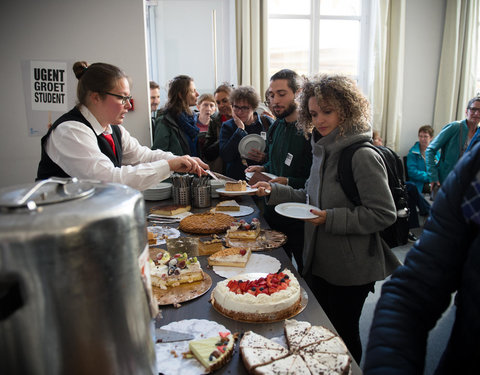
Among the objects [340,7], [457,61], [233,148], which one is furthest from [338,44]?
[233,148]

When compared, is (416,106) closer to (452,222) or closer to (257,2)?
(257,2)

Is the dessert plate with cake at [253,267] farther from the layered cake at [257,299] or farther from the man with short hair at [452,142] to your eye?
the man with short hair at [452,142]

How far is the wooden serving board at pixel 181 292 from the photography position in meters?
1.31

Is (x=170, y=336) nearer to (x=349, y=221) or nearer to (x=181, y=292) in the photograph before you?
(x=181, y=292)

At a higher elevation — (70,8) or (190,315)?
(70,8)

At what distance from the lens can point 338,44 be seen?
6098 millimetres

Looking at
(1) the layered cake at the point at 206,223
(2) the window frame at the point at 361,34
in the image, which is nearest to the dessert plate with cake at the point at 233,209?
(1) the layered cake at the point at 206,223

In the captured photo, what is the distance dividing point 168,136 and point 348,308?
7.14ft

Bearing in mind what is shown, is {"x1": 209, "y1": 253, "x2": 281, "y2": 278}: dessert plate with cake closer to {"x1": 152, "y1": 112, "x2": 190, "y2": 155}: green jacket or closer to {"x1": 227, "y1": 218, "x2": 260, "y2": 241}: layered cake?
{"x1": 227, "y1": 218, "x2": 260, "y2": 241}: layered cake

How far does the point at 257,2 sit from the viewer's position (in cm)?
517

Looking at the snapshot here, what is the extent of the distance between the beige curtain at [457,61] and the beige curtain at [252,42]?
3036mm

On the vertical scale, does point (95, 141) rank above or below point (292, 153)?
above

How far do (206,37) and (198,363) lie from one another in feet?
16.9

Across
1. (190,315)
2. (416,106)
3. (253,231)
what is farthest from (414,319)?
(416,106)
